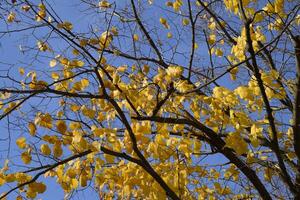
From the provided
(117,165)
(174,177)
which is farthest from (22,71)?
(174,177)

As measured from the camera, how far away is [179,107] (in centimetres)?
393

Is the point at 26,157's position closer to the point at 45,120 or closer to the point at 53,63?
the point at 45,120

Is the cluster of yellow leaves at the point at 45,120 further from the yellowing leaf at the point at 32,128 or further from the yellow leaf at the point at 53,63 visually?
the yellow leaf at the point at 53,63

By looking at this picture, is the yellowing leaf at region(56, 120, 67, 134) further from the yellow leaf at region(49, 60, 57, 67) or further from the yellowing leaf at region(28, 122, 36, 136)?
the yellow leaf at region(49, 60, 57, 67)

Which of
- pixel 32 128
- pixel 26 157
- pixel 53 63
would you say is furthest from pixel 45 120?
pixel 53 63

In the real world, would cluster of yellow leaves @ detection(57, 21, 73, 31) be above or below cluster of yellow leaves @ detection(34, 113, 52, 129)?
above

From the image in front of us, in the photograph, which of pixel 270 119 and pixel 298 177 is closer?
pixel 270 119

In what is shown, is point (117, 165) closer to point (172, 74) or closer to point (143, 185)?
point (143, 185)

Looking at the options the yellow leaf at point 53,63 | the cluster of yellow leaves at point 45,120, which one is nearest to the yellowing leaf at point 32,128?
the cluster of yellow leaves at point 45,120

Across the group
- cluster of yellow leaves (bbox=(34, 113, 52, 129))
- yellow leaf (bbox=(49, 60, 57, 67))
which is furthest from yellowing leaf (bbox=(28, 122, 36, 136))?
yellow leaf (bbox=(49, 60, 57, 67))

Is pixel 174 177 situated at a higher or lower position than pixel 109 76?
lower

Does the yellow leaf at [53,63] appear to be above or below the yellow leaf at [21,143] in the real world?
above

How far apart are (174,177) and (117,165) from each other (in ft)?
1.80

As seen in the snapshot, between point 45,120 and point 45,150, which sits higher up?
point 45,120
